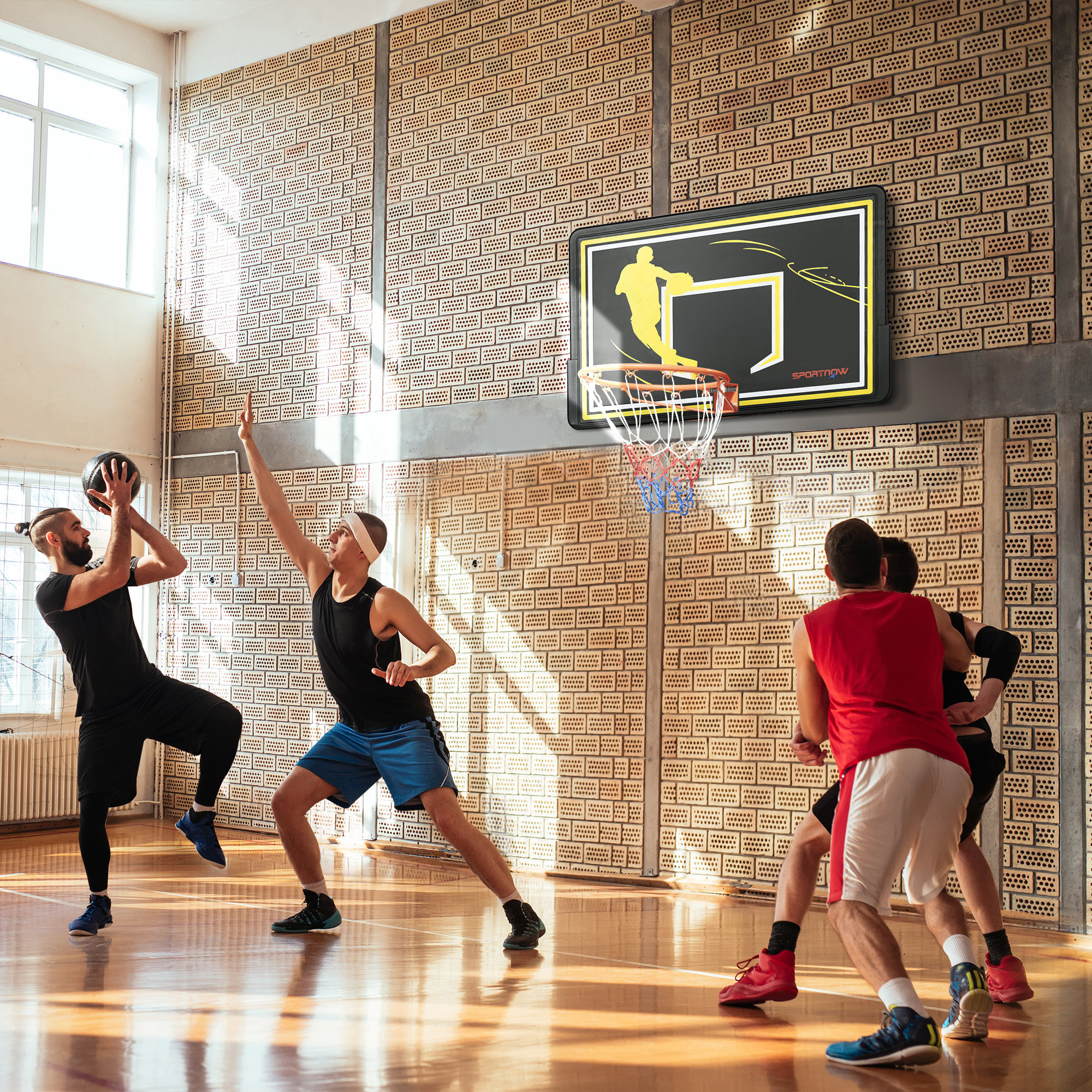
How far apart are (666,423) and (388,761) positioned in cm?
293

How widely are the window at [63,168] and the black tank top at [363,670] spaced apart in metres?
5.33

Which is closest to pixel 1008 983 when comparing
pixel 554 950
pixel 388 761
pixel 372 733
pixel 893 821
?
pixel 893 821

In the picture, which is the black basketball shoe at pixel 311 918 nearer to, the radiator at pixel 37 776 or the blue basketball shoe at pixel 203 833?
the blue basketball shoe at pixel 203 833

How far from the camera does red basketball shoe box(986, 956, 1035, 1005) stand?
429 centimetres

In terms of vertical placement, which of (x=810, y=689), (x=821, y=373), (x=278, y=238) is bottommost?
(x=810, y=689)

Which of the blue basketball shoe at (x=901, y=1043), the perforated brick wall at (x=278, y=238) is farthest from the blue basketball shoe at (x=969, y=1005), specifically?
the perforated brick wall at (x=278, y=238)

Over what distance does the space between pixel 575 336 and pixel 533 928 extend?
3670 millimetres

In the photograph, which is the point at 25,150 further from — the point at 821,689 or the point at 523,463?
the point at 821,689

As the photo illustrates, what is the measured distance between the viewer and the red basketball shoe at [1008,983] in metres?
4.29

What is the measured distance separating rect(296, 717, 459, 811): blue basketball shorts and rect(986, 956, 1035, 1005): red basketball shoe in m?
2.10

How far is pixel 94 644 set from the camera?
5.17 metres

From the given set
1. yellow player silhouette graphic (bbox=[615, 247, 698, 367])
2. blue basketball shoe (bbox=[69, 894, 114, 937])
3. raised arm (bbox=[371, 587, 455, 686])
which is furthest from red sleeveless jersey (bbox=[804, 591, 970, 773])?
yellow player silhouette graphic (bbox=[615, 247, 698, 367])

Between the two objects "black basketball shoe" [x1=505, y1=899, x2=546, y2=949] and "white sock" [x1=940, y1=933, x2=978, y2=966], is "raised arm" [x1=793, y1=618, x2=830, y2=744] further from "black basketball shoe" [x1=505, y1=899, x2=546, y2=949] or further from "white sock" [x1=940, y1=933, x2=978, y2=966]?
"black basketball shoe" [x1=505, y1=899, x2=546, y2=949]

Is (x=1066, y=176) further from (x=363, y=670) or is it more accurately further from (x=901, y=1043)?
(x=901, y=1043)
